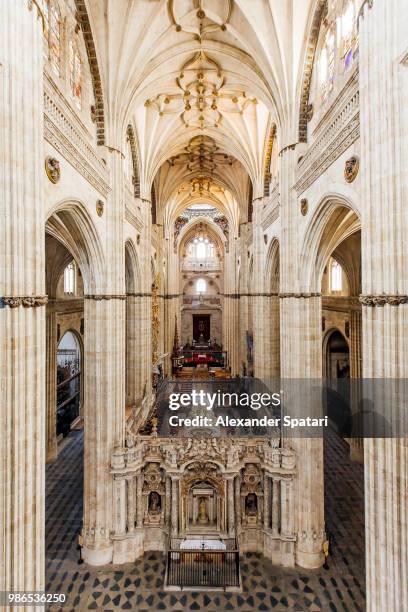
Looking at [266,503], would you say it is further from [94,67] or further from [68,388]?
[68,388]

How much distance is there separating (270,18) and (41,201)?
10001mm

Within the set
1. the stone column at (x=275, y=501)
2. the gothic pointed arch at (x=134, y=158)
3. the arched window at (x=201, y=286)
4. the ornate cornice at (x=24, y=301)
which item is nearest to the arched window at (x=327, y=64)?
the gothic pointed arch at (x=134, y=158)

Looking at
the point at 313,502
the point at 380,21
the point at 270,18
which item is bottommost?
the point at 313,502

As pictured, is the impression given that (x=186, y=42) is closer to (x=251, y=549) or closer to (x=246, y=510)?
(x=246, y=510)

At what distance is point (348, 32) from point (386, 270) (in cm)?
664

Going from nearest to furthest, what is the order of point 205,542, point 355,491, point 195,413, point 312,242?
point 312,242
point 205,542
point 355,491
point 195,413

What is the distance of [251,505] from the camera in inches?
487

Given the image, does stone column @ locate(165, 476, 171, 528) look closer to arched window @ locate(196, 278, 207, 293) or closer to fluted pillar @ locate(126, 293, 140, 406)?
fluted pillar @ locate(126, 293, 140, 406)

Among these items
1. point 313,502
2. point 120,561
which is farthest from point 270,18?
point 120,561

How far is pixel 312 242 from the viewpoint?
422 inches

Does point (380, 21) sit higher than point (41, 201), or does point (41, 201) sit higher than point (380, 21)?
point (380, 21)

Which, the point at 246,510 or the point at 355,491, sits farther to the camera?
the point at 355,491

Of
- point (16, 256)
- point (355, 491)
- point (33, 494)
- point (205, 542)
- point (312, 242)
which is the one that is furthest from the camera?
point (355, 491)

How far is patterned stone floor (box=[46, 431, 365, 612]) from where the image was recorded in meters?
9.59
